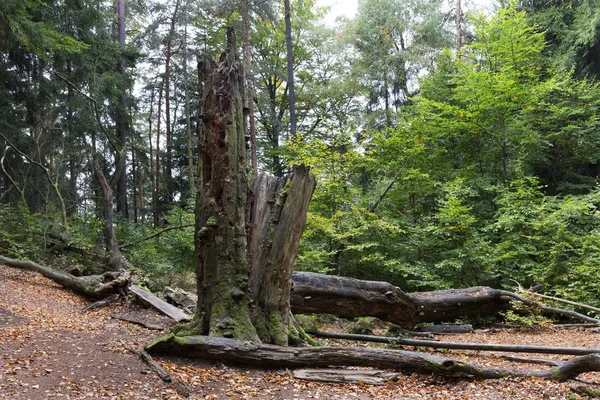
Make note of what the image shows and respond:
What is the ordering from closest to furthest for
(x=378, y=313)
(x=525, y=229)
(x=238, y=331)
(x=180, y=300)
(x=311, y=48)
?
(x=238, y=331), (x=378, y=313), (x=180, y=300), (x=525, y=229), (x=311, y=48)

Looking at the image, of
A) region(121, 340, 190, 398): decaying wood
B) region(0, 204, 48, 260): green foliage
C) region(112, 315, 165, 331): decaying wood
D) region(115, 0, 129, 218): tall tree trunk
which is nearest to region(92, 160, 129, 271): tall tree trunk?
region(0, 204, 48, 260): green foliage

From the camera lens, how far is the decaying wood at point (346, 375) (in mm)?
4836

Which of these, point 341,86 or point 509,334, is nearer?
point 509,334

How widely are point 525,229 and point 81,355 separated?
36.4ft

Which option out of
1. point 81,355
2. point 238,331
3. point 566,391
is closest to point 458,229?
point 566,391

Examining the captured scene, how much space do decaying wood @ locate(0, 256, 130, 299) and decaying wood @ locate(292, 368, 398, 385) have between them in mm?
5492

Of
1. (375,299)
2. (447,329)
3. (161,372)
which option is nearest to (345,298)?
(375,299)

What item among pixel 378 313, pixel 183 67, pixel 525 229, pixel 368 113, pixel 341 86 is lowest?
pixel 378 313

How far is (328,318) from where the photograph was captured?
10.7m

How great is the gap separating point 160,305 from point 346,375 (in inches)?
183

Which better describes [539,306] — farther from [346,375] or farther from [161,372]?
[161,372]

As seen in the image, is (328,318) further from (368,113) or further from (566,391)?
(368,113)

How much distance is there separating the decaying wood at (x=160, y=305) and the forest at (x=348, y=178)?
55 cm

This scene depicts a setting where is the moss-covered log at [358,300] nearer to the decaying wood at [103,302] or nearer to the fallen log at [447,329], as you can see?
the fallen log at [447,329]
